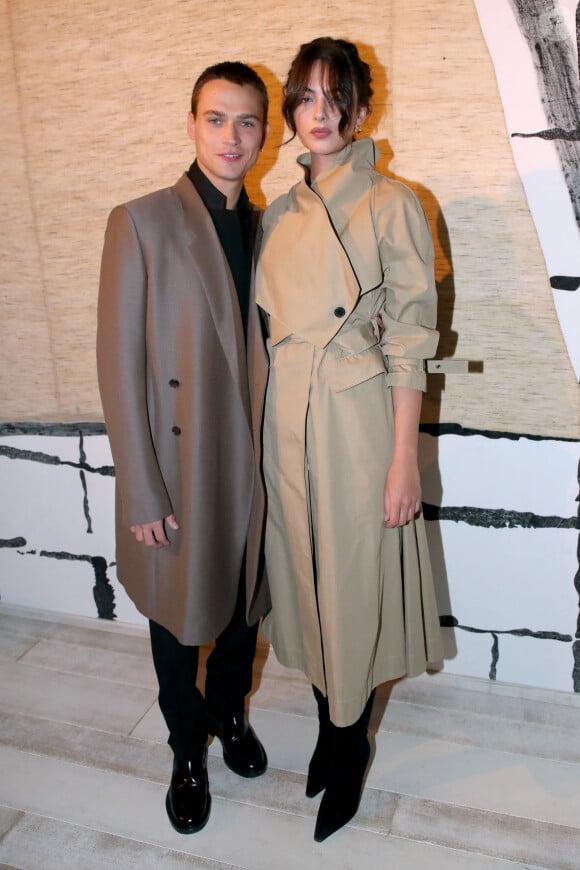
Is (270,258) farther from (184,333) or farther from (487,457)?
(487,457)

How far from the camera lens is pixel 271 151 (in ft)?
5.71

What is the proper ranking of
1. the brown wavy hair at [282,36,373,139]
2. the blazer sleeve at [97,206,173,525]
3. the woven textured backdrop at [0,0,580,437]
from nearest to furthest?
the brown wavy hair at [282,36,373,139], the blazer sleeve at [97,206,173,525], the woven textured backdrop at [0,0,580,437]

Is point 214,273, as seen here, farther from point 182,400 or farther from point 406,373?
point 406,373

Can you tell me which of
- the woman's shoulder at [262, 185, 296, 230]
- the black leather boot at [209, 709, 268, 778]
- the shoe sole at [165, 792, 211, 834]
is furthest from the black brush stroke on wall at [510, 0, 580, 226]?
the shoe sole at [165, 792, 211, 834]

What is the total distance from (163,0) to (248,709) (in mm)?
1790

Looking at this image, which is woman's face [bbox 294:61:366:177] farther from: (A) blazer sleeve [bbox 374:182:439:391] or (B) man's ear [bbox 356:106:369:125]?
(A) blazer sleeve [bbox 374:182:439:391]

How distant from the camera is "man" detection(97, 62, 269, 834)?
1271 mm

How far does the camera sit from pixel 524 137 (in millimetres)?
1548

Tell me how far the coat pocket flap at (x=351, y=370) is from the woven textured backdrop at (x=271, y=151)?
0.53 meters

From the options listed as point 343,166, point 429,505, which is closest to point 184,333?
point 343,166

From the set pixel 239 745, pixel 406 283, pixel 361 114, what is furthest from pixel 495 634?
pixel 361 114

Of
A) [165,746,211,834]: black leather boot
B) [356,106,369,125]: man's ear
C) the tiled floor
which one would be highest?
[356,106,369,125]: man's ear

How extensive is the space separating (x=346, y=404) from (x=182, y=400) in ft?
1.02

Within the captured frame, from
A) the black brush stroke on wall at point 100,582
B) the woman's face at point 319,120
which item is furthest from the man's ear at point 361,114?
the black brush stroke on wall at point 100,582
